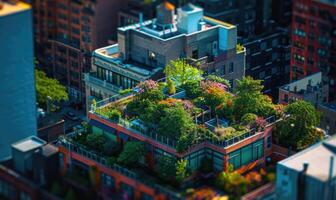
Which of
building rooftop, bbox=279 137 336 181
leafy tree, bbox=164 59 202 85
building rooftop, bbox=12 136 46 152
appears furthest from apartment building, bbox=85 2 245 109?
building rooftop, bbox=279 137 336 181

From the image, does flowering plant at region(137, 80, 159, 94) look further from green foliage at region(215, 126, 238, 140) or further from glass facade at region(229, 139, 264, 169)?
glass facade at region(229, 139, 264, 169)

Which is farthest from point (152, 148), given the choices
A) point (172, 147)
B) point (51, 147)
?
point (51, 147)

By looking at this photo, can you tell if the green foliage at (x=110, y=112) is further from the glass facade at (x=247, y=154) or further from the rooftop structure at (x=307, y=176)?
the rooftop structure at (x=307, y=176)

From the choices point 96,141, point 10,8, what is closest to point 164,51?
point 96,141

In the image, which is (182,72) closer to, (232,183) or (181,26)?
(181,26)

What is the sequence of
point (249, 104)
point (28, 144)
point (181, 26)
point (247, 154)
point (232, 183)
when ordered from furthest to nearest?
point (181, 26)
point (249, 104)
point (247, 154)
point (28, 144)
point (232, 183)

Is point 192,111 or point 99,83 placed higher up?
point 192,111

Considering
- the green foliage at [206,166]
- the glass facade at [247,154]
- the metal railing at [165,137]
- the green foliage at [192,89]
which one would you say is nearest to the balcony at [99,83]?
the green foliage at [192,89]
